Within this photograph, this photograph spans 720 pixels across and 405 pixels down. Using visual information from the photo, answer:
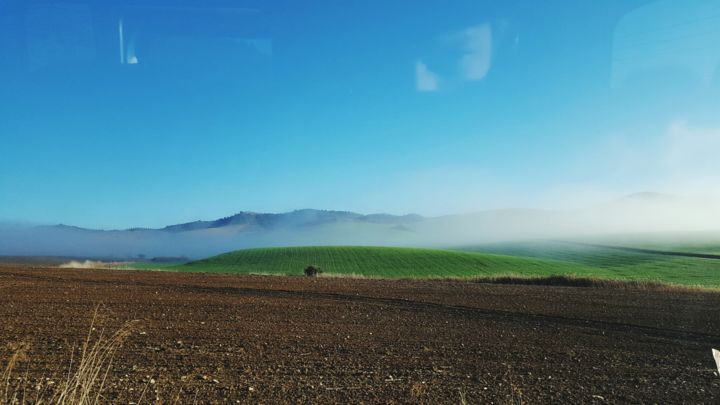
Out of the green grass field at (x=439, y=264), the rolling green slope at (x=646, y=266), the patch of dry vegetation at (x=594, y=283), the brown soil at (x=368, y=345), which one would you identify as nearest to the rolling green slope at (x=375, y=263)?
the green grass field at (x=439, y=264)

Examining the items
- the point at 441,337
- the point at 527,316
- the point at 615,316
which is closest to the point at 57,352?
the point at 441,337

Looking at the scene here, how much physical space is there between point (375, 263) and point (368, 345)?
1803 inches

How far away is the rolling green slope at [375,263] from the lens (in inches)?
1876

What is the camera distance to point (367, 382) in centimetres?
760

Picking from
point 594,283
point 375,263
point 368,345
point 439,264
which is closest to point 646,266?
point 439,264

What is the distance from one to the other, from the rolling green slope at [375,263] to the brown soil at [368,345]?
1075 inches

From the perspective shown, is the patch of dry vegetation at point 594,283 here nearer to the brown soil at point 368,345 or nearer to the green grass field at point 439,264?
the brown soil at point 368,345

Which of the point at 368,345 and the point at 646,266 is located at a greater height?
the point at 368,345

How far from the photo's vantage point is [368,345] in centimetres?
1012

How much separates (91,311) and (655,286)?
2401cm

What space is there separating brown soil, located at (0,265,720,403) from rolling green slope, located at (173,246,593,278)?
89.5 feet

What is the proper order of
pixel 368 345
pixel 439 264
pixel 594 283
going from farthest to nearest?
pixel 439 264 < pixel 594 283 < pixel 368 345

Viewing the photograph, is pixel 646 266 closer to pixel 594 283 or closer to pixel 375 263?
pixel 375 263

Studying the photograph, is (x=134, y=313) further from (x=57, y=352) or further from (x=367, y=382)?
(x=367, y=382)
